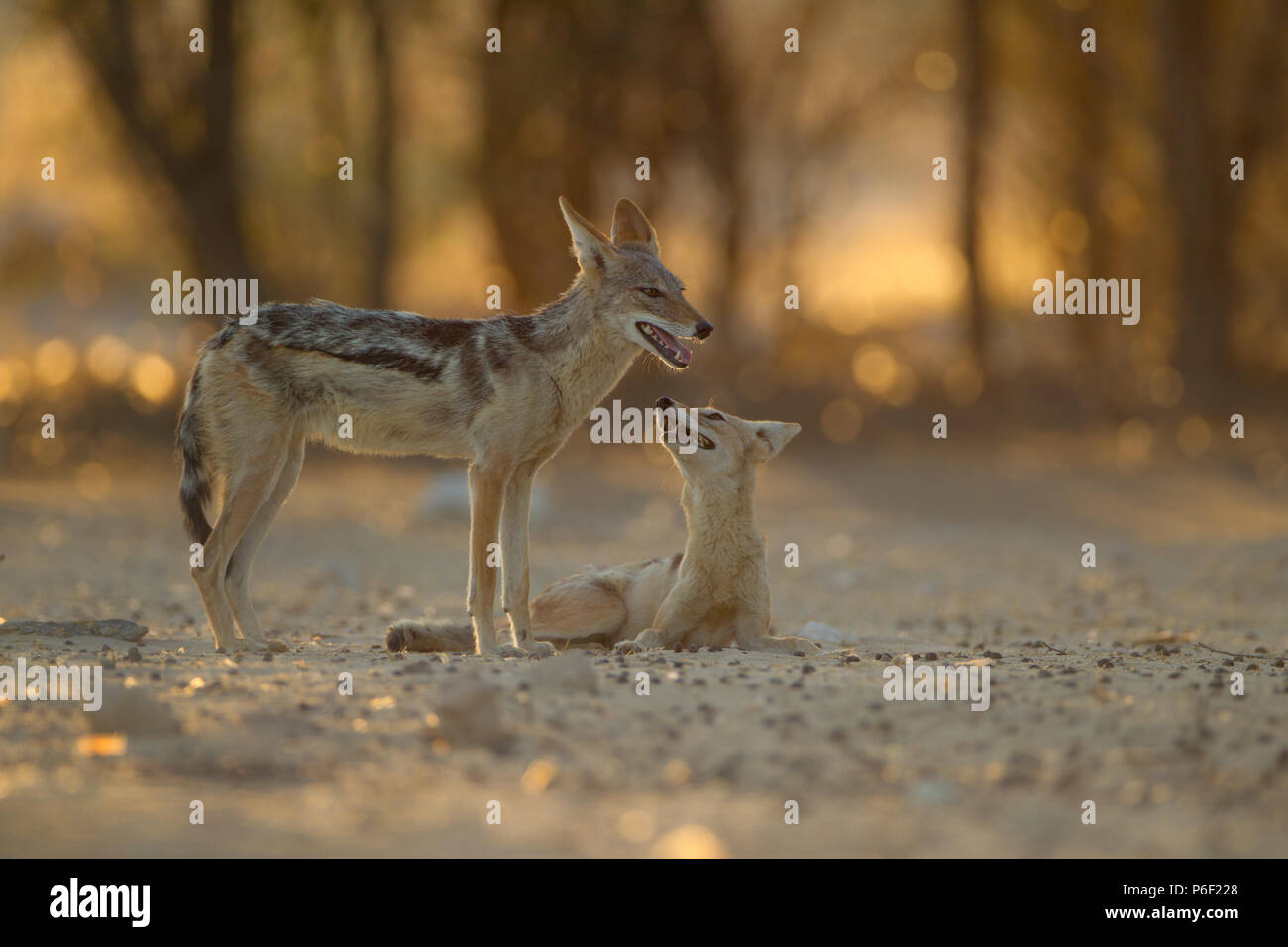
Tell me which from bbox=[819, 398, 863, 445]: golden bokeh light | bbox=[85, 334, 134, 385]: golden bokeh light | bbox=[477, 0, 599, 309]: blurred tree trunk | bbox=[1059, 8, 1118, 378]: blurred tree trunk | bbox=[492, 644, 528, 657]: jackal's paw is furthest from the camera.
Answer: bbox=[1059, 8, 1118, 378]: blurred tree trunk

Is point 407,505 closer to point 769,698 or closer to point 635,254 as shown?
point 635,254

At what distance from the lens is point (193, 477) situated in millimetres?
7812

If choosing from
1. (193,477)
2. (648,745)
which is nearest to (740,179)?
(193,477)

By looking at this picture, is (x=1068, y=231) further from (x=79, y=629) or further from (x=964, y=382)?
(x=79, y=629)

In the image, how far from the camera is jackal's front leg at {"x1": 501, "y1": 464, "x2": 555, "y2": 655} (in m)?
7.79

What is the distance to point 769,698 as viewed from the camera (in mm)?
6000

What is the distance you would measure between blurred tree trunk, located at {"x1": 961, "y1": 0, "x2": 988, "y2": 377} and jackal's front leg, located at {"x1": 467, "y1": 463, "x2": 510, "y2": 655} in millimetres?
16233

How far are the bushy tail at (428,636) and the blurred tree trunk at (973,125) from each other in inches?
633

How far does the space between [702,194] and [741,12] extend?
11.5ft

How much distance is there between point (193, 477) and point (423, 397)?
1372 millimetres

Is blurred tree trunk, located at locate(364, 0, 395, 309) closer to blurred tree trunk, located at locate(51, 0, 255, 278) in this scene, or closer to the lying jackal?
blurred tree trunk, located at locate(51, 0, 255, 278)

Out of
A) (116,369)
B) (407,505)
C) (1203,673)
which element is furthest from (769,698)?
(116,369)

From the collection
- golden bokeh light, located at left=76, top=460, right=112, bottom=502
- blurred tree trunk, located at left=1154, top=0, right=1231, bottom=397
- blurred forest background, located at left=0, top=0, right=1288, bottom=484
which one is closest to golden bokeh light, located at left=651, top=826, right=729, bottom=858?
golden bokeh light, located at left=76, top=460, right=112, bottom=502

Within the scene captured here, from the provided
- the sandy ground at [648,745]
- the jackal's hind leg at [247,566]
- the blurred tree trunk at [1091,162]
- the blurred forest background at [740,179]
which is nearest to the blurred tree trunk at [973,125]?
the blurred forest background at [740,179]
